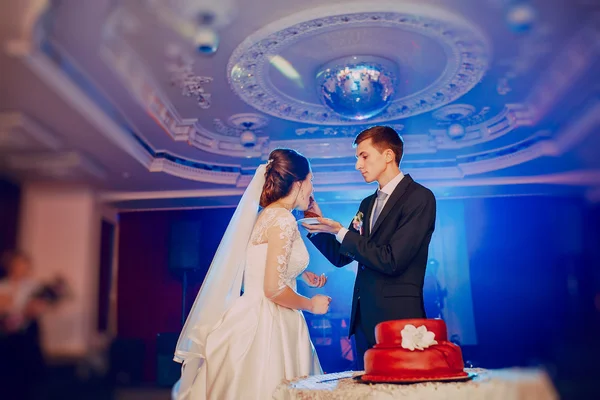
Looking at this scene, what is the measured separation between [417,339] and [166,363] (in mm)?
4524

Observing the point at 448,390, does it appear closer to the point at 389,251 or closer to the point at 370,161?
the point at 389,251

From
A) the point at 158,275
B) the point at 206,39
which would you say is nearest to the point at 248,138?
the point at 206,39

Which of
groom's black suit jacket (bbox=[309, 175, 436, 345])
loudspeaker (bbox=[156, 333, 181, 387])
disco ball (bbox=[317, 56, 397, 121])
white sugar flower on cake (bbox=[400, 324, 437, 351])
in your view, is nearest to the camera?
white sugar flower on cake (bbox=[400, 324, 437, 351])

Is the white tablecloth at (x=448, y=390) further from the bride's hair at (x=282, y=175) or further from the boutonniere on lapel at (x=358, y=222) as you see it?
the bride's hair at (x=282, y=175)

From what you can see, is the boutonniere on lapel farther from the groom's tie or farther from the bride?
the bride

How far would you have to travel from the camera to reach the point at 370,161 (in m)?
2.25

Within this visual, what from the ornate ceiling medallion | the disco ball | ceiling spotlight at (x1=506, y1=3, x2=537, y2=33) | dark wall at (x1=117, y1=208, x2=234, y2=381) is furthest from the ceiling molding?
ceiling spotlight at (x1=506, y1=3, x2=537, y2=33)

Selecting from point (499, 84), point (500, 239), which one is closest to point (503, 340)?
point (500, 239)

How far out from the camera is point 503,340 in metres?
6.92

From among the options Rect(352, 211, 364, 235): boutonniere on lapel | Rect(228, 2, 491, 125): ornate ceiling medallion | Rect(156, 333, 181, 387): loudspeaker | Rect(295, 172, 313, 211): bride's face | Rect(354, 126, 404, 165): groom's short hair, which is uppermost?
Rect(228, 2, 491, 125): ornate ceiling medallion

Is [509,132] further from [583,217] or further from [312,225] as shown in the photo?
[312,225]

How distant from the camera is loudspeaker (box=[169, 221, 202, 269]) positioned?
21.5ft

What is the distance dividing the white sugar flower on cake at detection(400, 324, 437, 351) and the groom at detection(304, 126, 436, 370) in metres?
0.47

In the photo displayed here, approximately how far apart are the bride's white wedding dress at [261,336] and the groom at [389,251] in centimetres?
20
